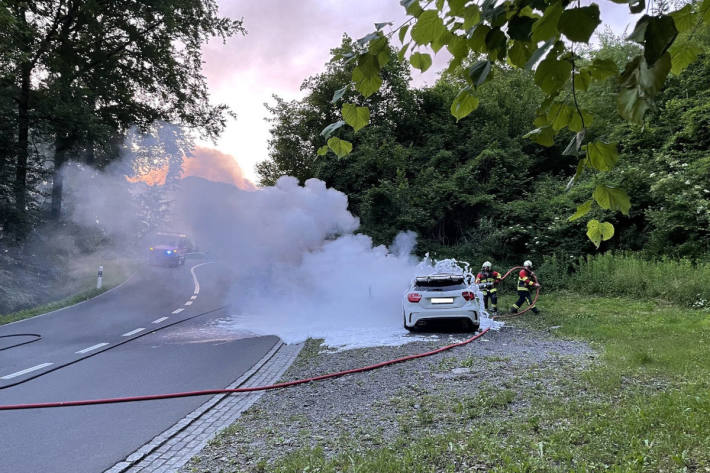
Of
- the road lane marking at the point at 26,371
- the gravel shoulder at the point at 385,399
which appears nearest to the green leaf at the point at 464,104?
the gravel shoulder at the point at 385,399

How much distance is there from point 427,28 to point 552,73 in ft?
1.61

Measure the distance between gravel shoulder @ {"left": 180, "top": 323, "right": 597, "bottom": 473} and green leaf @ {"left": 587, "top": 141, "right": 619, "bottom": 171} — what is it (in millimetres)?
3674

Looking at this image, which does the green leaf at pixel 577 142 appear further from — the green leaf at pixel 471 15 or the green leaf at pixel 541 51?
the green leaf at pixel 471 15

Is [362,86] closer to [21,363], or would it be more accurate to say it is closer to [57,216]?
[21,363]

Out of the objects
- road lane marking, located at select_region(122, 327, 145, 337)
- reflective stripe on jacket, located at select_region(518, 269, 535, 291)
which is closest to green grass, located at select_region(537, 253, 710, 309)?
reflective stripe on jacket, located at select_region(518, 269, 535, 291)

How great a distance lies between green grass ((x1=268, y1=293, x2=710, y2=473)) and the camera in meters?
3.97

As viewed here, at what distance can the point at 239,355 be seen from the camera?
9820mm

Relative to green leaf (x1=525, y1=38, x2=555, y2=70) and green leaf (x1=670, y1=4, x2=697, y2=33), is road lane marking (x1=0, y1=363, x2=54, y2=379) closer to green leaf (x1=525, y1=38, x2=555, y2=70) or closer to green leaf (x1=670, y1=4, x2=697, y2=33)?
green leaf (x1=525, y1=38, x2=555, y2=70)

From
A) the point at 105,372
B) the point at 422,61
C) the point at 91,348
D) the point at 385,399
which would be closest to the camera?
the point at 422,61

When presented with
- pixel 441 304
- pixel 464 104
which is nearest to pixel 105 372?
pixel 441 304

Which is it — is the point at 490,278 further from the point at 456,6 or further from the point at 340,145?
the point at 456,6

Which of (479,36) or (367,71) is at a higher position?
(479,36)

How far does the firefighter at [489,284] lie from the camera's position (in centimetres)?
1528

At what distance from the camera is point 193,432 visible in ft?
18.1
